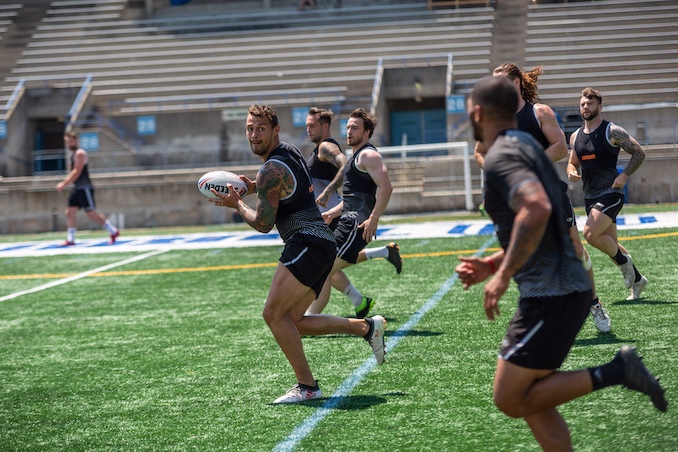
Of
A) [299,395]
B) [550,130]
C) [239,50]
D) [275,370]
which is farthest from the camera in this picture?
[239,50]

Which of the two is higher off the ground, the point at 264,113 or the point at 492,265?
the point at 264,113

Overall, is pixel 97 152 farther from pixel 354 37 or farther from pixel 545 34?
pixel 545 34

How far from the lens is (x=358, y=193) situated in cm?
827

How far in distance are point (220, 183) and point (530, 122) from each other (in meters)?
2.42

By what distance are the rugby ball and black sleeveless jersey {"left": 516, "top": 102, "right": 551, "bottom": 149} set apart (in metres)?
2.19

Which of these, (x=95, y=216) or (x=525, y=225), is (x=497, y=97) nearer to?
(x=525, y=225)

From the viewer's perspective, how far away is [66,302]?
1116 cm

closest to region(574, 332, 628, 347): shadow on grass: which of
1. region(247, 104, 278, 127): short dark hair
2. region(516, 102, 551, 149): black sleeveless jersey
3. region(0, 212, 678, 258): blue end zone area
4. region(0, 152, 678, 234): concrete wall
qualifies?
region(516, 102, 551, 149): black sleeveless jersey

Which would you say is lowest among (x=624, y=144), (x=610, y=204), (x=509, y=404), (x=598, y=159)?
(x=509, y=404)

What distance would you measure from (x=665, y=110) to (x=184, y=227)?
1250cm

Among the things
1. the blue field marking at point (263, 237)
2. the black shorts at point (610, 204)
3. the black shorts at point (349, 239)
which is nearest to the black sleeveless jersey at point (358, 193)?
the black shorts at point (349, 239)

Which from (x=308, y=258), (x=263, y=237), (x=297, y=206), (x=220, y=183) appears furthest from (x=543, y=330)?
(x=263, y=237)

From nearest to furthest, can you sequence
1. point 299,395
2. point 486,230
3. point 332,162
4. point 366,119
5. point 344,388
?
1. point 299,395
2. point 344,388
3. point 366,119
4. point 332,162
5. point 486,230

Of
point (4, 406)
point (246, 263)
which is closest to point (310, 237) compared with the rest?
point (4, 406)
